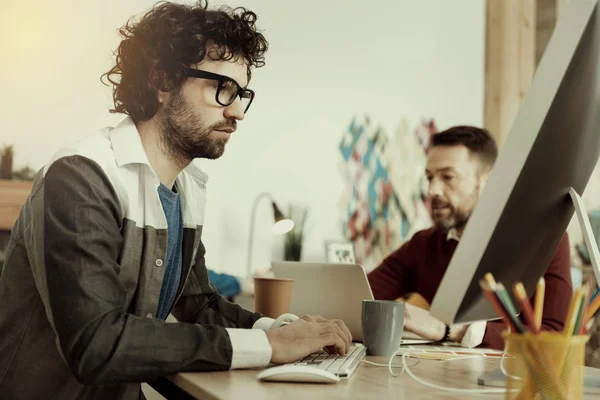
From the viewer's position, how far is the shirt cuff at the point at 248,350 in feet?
3.64

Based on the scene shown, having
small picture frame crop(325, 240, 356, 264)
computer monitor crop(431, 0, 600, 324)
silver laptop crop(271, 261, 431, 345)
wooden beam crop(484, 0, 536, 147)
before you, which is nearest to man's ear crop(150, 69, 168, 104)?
silver laptop crop(271, 261, 431, 345)

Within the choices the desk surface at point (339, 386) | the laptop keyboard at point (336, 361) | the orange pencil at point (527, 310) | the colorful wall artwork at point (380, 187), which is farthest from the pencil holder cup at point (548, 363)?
the colorful wall artwork at point (380, 187)

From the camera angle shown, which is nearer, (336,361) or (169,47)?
(336,361)

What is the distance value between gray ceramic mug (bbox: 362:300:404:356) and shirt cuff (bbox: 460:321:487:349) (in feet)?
1.13

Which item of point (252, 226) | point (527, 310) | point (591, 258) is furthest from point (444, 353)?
point (252, 226)

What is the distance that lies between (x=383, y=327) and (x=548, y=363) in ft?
2.39

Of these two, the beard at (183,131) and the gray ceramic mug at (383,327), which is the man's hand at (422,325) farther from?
the beard at (183,131)

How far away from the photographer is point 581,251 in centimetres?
450

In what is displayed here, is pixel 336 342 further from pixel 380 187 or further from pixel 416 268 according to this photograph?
pixel 380 187

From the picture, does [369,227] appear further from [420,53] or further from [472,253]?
[472,253]

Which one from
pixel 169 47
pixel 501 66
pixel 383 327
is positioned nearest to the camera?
pixel 383 327

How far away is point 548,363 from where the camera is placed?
693mm

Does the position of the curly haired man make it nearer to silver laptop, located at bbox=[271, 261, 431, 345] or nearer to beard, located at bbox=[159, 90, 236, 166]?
beard, located at bbox=[159, 90, 236, 166]

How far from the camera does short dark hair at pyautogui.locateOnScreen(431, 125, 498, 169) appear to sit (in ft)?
8.75
